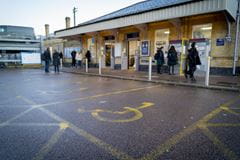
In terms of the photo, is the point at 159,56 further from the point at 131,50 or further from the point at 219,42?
the point at 131,50

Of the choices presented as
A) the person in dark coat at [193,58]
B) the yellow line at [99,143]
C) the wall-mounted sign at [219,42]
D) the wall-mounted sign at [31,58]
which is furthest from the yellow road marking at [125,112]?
the wall-mounted sign at [31,58]

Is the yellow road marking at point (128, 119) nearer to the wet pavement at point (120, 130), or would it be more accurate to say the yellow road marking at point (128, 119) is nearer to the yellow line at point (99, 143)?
the wet pavement at point (120, 130)

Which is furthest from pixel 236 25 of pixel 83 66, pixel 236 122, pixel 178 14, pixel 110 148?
pixel 83 66

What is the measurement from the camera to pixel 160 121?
147 inches

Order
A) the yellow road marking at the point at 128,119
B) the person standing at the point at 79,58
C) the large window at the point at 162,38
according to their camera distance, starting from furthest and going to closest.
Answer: the person standing at the point at 79,58 → the large window at the point at 162,38 → the yellow road marking at the point at 128,119

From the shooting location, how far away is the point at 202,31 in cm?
1130

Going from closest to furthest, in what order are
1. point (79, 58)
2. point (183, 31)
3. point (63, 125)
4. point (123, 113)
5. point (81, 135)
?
point (81, 135), point (63, 125), point (123, 113), point (183, 31), point (79, 58)

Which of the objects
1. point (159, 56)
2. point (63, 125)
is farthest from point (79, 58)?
point (63, 125)

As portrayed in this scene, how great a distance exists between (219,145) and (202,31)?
10.3 m

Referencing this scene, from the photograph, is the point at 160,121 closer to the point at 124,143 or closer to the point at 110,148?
the point at 124,143

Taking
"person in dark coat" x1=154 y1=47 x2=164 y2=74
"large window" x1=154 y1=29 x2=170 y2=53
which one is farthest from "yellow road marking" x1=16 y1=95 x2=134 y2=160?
"large window" x1=154 y1=29 x2=170 y2=53

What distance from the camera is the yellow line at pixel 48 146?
7.95 ft

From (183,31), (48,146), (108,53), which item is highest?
(183,31)

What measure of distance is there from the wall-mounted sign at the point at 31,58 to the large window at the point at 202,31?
57.3ft
